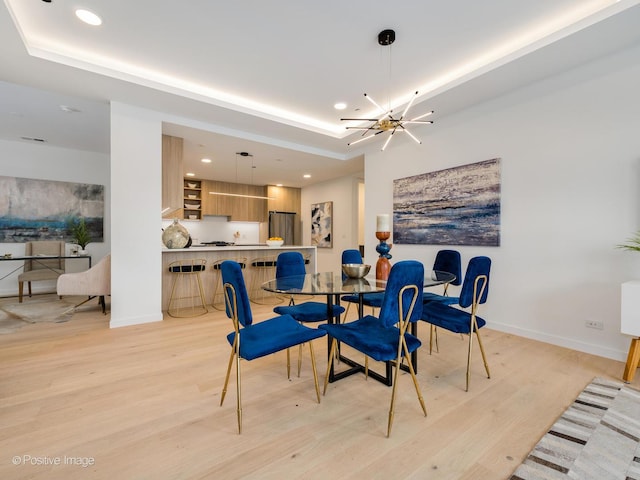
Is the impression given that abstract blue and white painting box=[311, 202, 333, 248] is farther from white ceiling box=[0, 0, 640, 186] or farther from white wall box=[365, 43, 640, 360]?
white wall box=[365, 43, 640, 360]

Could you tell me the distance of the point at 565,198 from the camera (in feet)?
9.80

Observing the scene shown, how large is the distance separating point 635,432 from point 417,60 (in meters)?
3.38

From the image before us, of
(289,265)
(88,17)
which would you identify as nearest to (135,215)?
(88,17)

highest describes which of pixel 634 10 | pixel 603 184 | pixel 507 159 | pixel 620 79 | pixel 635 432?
pixel 634 10

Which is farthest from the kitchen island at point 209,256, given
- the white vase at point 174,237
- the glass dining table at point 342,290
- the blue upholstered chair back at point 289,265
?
the glass dining table at point 342,290

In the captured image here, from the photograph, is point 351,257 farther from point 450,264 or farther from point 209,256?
point 209,256

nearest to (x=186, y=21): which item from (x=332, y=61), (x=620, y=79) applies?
(x=332, y=61)

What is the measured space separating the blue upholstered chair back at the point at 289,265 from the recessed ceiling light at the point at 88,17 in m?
2.59

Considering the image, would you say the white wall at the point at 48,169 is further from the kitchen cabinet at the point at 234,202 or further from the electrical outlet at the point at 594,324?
the electrical outlet at the point at 594,324

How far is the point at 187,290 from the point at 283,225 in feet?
13.7

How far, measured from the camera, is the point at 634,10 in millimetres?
2186

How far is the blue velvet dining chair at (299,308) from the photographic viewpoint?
2490 millimetres

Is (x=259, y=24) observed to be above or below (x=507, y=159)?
above

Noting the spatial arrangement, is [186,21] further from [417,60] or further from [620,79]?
[620,79]
